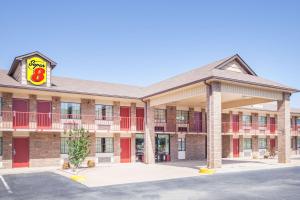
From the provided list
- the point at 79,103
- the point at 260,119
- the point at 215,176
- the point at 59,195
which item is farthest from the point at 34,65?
the point at 260,119

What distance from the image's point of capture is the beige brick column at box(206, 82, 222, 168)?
752 inches

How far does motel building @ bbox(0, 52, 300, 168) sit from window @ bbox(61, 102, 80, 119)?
8cm

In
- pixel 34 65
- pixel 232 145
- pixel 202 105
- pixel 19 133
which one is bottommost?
pixel 232 145

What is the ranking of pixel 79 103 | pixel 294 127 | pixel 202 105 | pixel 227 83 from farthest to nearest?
1. pixel 294 127
2. pixel 202 105
3. pixel 79 103
4. pixel 227 83

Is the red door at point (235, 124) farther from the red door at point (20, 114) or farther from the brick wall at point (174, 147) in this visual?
the red door at point (20, 114)

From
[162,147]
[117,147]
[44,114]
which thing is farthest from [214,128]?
[44,114]

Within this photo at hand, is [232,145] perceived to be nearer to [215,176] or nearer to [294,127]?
[294,127]

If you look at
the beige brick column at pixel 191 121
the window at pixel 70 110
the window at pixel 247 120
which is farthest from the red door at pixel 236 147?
the window at pixel 70 110

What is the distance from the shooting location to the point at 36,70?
79.0 ft

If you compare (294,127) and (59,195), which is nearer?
(59,195)

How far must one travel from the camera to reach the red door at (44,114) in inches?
949

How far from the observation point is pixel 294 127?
1652 inches

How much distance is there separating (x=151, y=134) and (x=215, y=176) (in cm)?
1075

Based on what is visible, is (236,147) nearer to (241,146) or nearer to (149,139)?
(241,146)
